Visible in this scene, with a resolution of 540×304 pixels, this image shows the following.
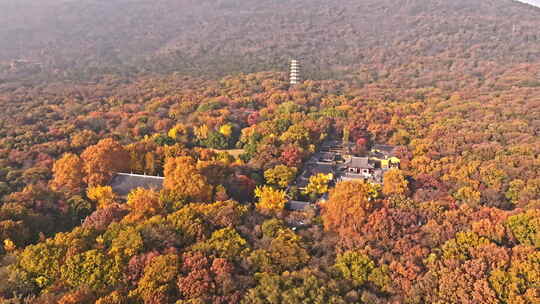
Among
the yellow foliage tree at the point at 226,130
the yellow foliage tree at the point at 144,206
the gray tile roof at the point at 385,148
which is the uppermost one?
the yellow foliage tree at the point at 226,130

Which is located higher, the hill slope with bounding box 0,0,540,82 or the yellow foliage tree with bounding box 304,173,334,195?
the hill slope with bounding box 0,0,540,82

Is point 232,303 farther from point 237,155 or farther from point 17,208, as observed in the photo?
point 237,155

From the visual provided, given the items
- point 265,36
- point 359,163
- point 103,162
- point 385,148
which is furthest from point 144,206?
point 265,36

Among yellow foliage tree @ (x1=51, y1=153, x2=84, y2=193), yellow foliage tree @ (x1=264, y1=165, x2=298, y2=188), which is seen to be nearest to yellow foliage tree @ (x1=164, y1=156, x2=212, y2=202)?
yellow foliage tree @ (x1=264, y1=165, x2=298, y2=188)

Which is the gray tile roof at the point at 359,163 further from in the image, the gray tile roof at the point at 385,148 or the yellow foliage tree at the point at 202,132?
the yellow foliage tree at the point at 202,132

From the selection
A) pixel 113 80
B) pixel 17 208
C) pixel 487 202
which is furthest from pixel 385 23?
pixel 17 208

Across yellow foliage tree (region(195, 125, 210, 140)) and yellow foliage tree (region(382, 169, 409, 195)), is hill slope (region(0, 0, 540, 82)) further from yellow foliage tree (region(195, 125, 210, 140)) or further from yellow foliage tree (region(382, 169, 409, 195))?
yellow foliage tree (region(382, 169, 409, 195))

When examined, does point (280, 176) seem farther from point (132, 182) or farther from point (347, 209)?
point (132, 182)

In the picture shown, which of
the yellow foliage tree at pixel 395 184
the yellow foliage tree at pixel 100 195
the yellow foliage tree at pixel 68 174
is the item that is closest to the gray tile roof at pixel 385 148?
the yellow foliage tree at pixel 395 184
